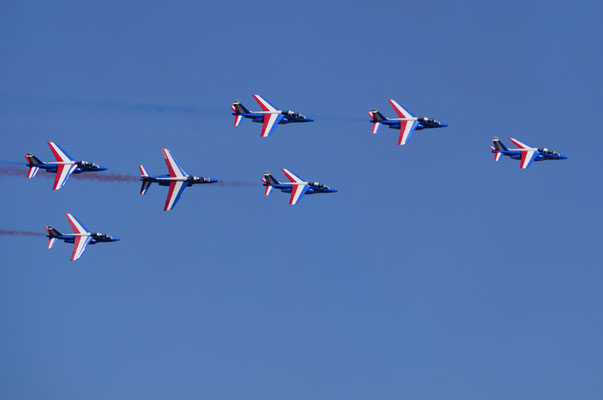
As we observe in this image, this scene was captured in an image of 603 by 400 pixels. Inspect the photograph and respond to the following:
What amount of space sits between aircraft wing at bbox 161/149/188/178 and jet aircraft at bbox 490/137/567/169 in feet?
134

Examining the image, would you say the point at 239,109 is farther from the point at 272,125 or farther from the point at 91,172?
the point at 91,172

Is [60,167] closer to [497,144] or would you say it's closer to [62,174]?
[62,174]

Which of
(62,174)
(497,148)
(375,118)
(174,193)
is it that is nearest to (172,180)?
(174,193)

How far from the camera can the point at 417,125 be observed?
470 ft

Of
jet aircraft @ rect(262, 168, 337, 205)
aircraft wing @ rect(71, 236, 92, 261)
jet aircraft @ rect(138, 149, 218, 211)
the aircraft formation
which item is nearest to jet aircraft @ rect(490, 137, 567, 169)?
the aircraft formation

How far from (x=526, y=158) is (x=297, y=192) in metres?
30.7

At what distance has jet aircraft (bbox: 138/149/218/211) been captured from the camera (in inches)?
5138

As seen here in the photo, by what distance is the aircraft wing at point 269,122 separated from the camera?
140m

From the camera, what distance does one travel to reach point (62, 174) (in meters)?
133

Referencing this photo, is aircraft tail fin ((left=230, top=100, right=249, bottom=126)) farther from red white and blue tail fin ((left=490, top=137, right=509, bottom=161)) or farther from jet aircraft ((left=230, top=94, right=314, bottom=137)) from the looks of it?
red white and blue tail fin ((left=490, top=137, right=509, bottom=161))

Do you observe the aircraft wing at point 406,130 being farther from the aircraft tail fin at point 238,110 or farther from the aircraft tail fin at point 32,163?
the aircraft tail fin at point 32,163

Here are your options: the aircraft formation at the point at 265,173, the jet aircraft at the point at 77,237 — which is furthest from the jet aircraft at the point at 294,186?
the jet aircraft at the point at 77,237

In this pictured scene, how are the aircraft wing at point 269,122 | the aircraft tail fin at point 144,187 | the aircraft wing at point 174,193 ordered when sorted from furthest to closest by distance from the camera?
the aircraft wing at point 269,122 < the aircraft wing at point 174,193 < the aircraft tail fin at point 144,187

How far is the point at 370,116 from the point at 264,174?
1473 centimetres
